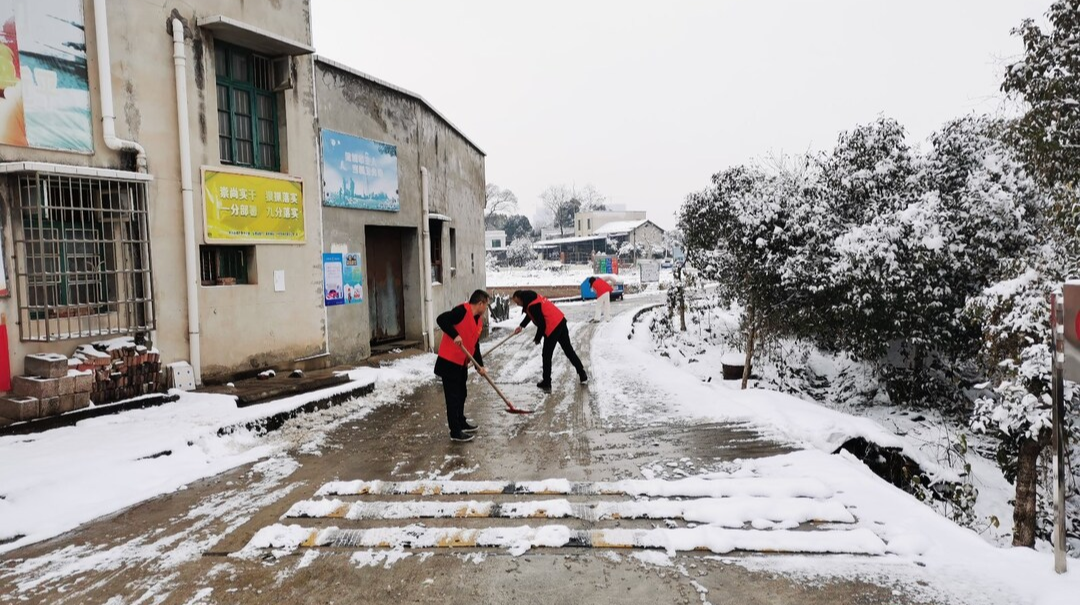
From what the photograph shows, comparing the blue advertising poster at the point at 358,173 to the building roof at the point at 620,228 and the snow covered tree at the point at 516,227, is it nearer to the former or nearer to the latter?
the building roof at the point at 620,228

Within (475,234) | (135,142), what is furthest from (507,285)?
(135,142)

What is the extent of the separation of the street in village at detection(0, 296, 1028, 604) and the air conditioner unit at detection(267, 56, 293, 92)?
5564mm

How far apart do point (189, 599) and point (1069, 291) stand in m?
4.79

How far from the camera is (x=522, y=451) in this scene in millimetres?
6391

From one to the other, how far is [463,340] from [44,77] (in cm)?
501

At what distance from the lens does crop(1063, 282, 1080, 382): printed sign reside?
10.9 feet

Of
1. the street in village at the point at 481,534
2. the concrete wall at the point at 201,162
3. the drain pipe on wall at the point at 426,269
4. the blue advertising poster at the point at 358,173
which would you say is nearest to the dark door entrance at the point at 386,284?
the drain pipe on wall at the point at 426,269

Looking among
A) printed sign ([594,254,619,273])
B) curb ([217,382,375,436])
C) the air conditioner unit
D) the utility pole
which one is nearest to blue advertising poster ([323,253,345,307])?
curb ([217,382,375,436])

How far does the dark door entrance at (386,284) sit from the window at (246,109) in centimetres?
333

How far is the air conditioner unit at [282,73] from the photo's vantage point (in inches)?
383

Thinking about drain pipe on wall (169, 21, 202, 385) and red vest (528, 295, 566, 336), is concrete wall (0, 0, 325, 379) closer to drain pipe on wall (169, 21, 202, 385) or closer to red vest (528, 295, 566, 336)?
drain pipe on wall (169, 21, 202, 385)

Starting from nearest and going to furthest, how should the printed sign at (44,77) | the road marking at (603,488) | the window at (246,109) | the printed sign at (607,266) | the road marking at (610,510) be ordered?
1. the road marking at (610,510)
2. the road marking at (603,488)
3. the printed sign at (44,77)
4. the window at (246,109)
5. the printed sign at (607,266)

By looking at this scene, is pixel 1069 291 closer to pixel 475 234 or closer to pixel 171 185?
pixel 171 185

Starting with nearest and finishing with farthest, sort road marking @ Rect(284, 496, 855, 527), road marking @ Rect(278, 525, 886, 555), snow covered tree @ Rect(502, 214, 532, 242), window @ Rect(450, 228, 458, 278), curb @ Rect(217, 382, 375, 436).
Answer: road marking @ Rect(278, 525, 886, 555), road marking @ Rect(284, 496, 855, 527), curb @ Rect(217, 382, 375, 436), window @ Rect(450, 228, 458, 278), snow covered tree @ Rect(502, 214, 532, 242)
